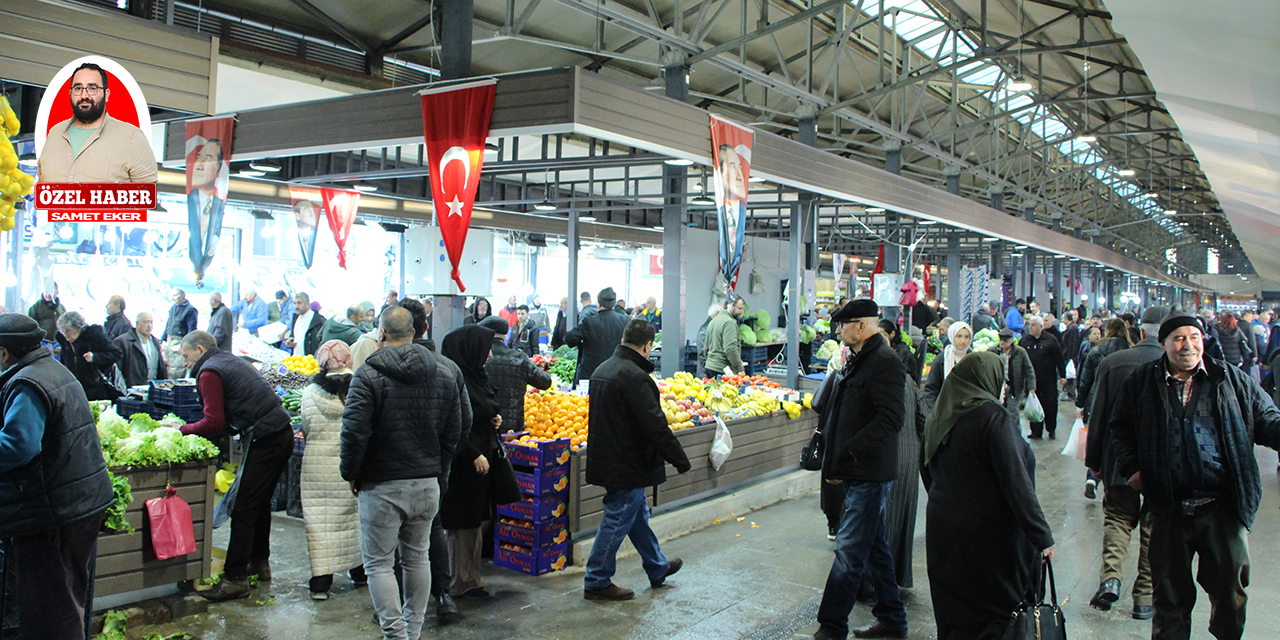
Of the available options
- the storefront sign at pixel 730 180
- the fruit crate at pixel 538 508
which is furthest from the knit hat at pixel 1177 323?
the storefront sign at pixel 730 180

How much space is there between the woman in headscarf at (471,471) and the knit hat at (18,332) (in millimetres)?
1963

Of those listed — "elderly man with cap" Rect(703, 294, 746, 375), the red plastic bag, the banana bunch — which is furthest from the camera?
"elderly man with cap" Rect(703, 294, 746, 375)

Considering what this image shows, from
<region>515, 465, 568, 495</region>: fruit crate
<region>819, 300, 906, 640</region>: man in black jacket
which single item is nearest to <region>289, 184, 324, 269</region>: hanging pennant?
<region>515, 465, 568, 495</region>: fruit crate

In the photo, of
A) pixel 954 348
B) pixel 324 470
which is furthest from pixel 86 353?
pixel 954 348

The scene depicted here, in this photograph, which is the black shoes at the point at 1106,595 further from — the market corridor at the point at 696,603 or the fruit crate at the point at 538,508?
the fruit crate at the point at 538,508

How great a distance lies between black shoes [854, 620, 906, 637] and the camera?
4.45 metres

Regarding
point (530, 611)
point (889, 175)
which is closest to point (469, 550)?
point (530, 611)

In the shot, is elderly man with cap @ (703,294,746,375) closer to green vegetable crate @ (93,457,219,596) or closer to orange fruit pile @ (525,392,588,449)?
orange fruit pile @ (525,392,588,449)

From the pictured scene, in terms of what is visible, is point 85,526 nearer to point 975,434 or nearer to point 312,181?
point 975,434

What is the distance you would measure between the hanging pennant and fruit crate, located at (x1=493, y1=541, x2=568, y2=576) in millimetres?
7031

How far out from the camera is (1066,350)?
585 inches

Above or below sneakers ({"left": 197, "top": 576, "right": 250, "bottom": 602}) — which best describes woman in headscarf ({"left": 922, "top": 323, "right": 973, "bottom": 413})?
above

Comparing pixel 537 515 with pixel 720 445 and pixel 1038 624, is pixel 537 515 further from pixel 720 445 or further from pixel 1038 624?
pixel 1038 624

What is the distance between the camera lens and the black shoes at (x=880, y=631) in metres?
4.45
